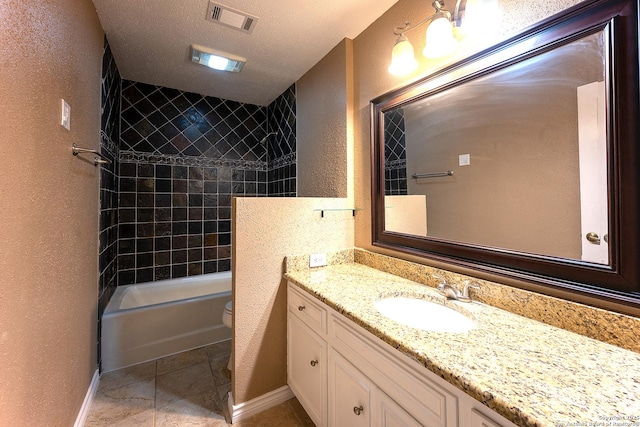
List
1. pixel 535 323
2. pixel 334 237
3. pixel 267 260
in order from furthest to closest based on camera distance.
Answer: pixel 334 237 → pixel 267 260 → pixel 535 323

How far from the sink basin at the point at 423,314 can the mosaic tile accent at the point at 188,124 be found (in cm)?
247

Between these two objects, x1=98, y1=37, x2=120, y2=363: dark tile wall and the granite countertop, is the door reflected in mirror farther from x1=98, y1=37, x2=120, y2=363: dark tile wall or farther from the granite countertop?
x1=98, y1=37, x2=120, y2=363: dark tile wall

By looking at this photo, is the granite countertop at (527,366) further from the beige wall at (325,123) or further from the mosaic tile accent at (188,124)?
the mosaic tile accent at (188,124)

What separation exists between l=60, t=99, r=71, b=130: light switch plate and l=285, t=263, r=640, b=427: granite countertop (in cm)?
146

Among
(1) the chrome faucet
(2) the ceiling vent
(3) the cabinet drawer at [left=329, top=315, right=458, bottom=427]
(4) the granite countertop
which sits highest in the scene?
(2) the ceiling vent

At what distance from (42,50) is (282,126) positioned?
1.97 meters

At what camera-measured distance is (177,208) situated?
2701mm

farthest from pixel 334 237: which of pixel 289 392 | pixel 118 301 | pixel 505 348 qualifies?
pixel 118 301

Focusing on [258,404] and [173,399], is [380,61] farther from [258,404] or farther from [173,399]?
[173,399]

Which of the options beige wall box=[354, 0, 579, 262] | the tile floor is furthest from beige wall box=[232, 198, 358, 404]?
beige wall box=[354, 0, 579, 262]

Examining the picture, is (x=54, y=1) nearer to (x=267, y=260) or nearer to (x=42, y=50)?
(x=42, y=50)

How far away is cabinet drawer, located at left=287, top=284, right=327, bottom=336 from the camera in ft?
4.00

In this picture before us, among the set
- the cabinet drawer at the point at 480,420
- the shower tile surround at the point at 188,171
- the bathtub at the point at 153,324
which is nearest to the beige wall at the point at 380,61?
the cabinet drawer at the point at 480,420

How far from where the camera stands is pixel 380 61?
162cm
